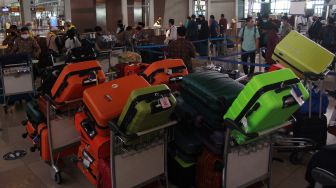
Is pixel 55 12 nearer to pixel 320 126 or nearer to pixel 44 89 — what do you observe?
pixel 44 89

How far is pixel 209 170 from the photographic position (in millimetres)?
2914

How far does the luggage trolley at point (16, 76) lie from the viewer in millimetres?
5730

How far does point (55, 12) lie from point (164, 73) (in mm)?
12331

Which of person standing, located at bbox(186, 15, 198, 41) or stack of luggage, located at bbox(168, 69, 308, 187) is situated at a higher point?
person standing, located at bbox(186, 15, 198, 41)

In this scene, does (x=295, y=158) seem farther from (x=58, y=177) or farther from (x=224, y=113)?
(x=58, y=177)

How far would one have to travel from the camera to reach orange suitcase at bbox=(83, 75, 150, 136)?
8.73ft

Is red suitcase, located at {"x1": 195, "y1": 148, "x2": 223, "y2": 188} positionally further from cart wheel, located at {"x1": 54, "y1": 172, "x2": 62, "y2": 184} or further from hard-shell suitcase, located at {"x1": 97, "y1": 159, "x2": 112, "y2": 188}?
cart wheel, located at {"x1": 54, "y1": 172, "x2": 62, "y2": 184}

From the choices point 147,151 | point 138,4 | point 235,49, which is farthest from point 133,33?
point 147,151

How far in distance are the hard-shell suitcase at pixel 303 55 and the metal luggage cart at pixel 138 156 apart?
1.99 m

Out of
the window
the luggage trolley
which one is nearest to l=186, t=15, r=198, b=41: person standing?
the luggage trolley

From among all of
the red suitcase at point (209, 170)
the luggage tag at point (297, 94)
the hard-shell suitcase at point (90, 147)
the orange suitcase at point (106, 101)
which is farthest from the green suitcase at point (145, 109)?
the luggage tag at point (297, 94)

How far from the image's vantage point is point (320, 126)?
385cm

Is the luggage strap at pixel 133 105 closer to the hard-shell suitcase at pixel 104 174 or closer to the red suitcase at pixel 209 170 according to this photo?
the hard-shell suitcase at pixel 104 174

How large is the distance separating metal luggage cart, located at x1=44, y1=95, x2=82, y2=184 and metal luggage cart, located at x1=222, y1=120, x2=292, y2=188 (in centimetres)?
157
